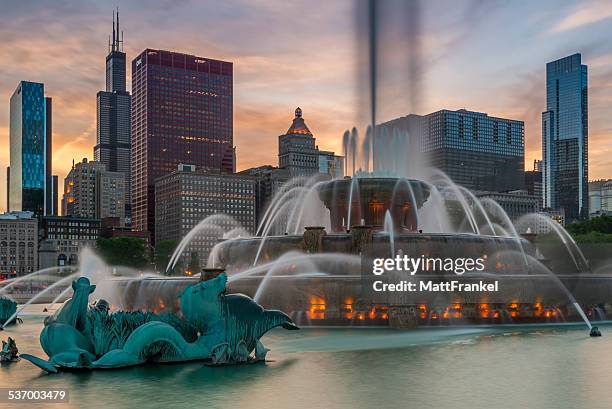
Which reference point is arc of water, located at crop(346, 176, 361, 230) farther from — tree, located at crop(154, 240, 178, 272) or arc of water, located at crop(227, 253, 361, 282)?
tree, located at crop(154, 240, 178, 272)

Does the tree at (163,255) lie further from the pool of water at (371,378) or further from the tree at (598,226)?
the pool of water at (371,378)

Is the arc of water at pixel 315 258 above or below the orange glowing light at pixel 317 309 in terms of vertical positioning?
above

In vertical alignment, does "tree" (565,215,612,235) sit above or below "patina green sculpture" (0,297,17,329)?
above

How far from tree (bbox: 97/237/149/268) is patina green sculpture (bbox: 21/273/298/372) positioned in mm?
111978

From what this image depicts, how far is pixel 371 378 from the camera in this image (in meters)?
25.1

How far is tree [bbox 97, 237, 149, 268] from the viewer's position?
5423 inches

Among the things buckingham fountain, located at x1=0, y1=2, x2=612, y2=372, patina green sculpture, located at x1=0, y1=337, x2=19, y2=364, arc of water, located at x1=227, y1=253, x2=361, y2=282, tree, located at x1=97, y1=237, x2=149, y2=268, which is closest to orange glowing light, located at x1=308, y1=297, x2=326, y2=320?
buckingham fountain, located at x1=0, y1=2, x2=612, y2=372

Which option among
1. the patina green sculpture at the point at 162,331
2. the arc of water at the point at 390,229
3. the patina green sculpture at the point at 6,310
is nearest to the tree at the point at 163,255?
the arc of water at the point at 390,229

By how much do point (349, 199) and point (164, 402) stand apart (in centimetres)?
3721

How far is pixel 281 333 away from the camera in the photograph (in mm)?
39281

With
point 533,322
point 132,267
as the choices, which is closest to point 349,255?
point 533,322

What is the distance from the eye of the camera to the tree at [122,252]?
137750 mm

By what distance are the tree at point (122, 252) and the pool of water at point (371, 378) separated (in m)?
105

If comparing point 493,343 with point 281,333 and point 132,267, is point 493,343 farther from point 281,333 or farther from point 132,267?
point 132,267
